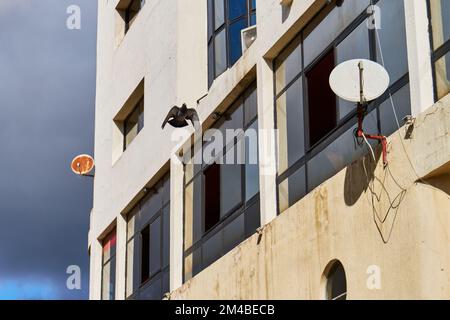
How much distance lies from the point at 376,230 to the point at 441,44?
8.89 ft

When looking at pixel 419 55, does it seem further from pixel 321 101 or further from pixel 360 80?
pixel 321 101

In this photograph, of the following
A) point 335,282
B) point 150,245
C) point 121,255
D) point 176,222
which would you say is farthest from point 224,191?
point 121,255

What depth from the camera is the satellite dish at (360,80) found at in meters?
16.0

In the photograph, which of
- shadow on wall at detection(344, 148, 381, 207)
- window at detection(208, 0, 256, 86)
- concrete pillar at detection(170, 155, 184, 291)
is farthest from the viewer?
concrete pillar at detection(170, 155, 184, 291)

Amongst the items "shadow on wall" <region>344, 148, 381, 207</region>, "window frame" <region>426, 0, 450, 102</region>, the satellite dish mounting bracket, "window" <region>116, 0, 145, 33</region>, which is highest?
"window" <region>116, 0, 145, 33</region>

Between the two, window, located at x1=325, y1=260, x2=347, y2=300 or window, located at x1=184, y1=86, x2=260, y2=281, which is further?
window, located at x1=184, y1=86, x2=260, y2=281

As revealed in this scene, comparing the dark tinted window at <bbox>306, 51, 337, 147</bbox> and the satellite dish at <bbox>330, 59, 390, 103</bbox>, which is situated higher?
the dark tinted window at <bbox>306, 51, 337, 147</bbox>

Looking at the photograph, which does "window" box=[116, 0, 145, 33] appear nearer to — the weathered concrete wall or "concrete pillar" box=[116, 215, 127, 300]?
"concrete pillar" box=[116, 215, 127, 300]

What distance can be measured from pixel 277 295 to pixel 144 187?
32.2 ft

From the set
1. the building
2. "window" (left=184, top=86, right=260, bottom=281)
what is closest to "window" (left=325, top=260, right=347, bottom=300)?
the building

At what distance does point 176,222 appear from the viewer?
2523cm

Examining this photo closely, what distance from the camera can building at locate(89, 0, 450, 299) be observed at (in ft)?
50.5

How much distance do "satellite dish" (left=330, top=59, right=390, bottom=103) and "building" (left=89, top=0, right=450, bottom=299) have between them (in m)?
0.43
